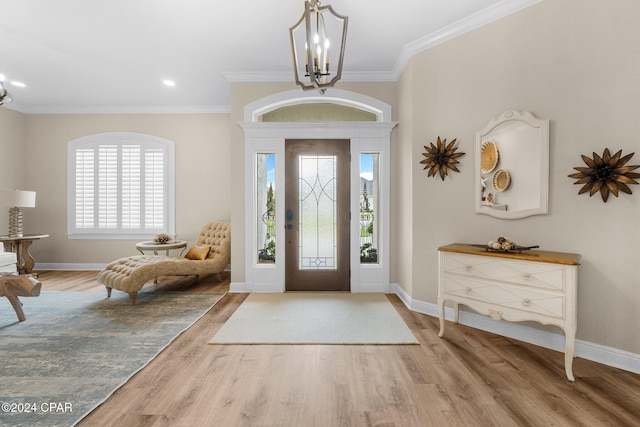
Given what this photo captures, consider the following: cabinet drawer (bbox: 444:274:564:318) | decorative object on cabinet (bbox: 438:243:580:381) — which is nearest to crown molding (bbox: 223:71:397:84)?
decorative object on cabinet (bbox: 438:243:580:381)

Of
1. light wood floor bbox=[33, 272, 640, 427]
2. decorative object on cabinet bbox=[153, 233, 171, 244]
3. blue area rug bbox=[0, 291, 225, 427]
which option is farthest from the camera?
decorative object on cabinet bbox=[153, 233, 171, 244]

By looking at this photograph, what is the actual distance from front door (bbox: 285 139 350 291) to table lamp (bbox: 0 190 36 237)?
426 centimetres

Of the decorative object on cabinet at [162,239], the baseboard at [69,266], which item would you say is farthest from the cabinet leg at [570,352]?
the baseboard at [69,266]

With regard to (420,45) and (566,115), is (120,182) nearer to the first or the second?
(420,45)

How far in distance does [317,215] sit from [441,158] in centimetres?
184

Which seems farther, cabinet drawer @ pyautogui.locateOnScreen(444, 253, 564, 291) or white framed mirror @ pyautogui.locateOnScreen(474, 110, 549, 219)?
white framed mirror @ pyautogui.locateOnScreen(474, 110, 549, 219)

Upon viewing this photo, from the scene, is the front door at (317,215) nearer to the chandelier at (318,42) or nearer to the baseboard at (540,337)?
the chandelier at (318,42)

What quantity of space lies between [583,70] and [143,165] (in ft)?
20.8

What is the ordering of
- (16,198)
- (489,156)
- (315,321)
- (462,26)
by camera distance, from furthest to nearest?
(16,198), (315,321), (462,26), (489,156)

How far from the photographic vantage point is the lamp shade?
467 cm

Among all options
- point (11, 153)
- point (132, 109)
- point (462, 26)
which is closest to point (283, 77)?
point (462, 26)

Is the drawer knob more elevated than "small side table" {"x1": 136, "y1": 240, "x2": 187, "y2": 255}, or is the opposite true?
"small side table" {"x1": 136, "y1": 240, "x2": 187, "y2": 255}

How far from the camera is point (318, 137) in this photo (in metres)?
4.36

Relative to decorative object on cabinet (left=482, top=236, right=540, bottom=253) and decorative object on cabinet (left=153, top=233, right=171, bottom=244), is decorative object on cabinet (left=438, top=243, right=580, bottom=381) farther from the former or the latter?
decorative object on cabinet (left=153, top=233, right=171, bottom=244)
